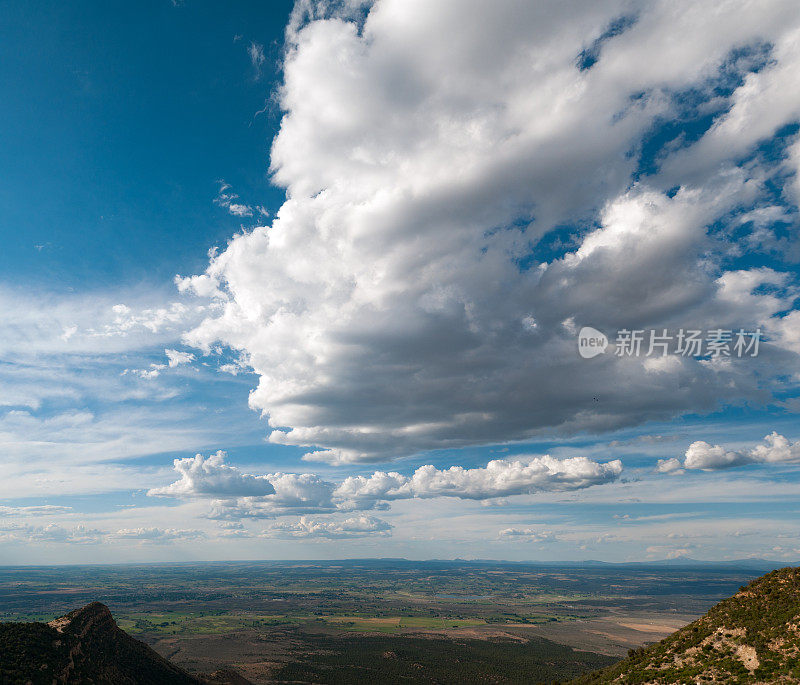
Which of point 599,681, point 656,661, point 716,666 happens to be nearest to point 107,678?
point 599,681

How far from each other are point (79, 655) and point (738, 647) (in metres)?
106

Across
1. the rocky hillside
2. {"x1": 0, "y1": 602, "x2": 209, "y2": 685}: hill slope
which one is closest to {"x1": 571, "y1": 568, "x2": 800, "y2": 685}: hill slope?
{"x1": 0, "y1": 602, "x2": 209, "y2": 685}: hill slope

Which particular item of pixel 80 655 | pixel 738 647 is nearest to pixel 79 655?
pixel 80 655

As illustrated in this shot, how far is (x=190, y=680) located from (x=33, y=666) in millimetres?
41096

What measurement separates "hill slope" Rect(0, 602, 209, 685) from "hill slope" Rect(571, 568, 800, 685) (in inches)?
3310

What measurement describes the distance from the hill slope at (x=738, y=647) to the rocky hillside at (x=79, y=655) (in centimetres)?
8428

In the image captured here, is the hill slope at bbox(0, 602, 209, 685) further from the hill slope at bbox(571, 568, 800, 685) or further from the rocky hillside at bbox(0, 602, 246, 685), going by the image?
the hill slope at bbox(571, 568, 800, 685)

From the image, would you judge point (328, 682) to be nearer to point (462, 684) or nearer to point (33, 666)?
point (462, 684)

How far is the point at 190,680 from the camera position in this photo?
107062 millimetres

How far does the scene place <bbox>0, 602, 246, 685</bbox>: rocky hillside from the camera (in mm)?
76062

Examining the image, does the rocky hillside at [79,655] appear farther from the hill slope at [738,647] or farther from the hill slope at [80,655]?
the hill slope at [738,647]

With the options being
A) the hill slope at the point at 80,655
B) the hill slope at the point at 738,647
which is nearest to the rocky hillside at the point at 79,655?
the hill slope at the point at 80,655

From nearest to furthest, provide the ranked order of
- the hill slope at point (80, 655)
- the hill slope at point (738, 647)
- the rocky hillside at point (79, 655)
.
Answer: the hill slope at point (738, 647) → the rocky hillside at point (79, 655) → the hill slope at point (80, 655)

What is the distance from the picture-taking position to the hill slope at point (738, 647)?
168ft
